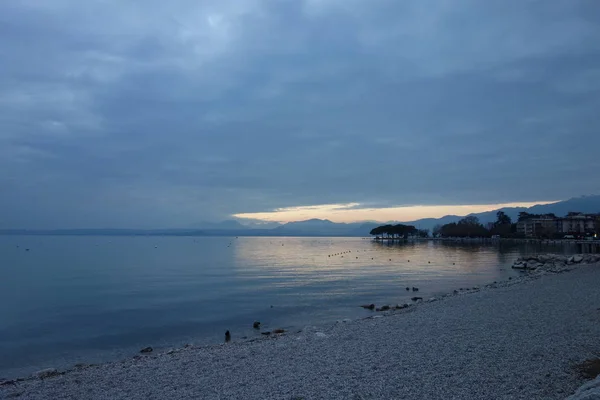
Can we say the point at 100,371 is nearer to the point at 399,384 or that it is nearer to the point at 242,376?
the point at 242,376

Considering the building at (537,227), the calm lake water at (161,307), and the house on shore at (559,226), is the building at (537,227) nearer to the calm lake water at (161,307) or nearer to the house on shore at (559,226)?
the house on shore at (559,226)

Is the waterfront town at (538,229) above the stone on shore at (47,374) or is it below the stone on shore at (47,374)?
above

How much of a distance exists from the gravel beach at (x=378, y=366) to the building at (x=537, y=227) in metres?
171

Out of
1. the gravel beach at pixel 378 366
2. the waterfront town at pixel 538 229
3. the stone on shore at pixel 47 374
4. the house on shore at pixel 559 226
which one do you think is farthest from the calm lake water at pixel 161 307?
the house on shore at pixel 559 226

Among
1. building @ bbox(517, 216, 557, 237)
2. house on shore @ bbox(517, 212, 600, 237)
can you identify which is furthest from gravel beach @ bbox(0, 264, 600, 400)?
building @ bbox(517, 216, 557, 237)

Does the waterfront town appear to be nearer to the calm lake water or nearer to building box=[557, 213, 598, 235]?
Result: building box=[557, 213, 598, 235]

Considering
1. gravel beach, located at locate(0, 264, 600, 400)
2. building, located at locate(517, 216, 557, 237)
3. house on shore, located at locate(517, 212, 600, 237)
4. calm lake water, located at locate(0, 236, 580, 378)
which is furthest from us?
building, located at locate(517, 216, 557, 237)

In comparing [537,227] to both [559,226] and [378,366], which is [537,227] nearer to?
[559,226]

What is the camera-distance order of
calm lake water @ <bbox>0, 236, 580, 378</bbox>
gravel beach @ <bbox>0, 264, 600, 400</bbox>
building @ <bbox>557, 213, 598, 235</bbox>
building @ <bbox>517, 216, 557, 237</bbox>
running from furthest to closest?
1. building @ <bbox>557, 213, 598, 235</bbox>
2. building @ <bbox>517, 216, 557, 237</bbox>
3. calm lake water @ <bbox>0, 236, 580, 378</bbox>
4. gravel beach @ <bbox>0, 264, 600, 400</bbox>

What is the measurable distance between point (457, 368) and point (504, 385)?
46.4 inches

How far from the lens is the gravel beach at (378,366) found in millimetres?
7449

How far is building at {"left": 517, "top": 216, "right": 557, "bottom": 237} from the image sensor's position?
16300 centimetres

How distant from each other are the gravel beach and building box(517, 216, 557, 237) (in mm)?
171221

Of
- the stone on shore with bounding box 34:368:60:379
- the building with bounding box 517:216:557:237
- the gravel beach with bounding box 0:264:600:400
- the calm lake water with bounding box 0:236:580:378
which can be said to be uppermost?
the building with bounding box 517:216:557:237
